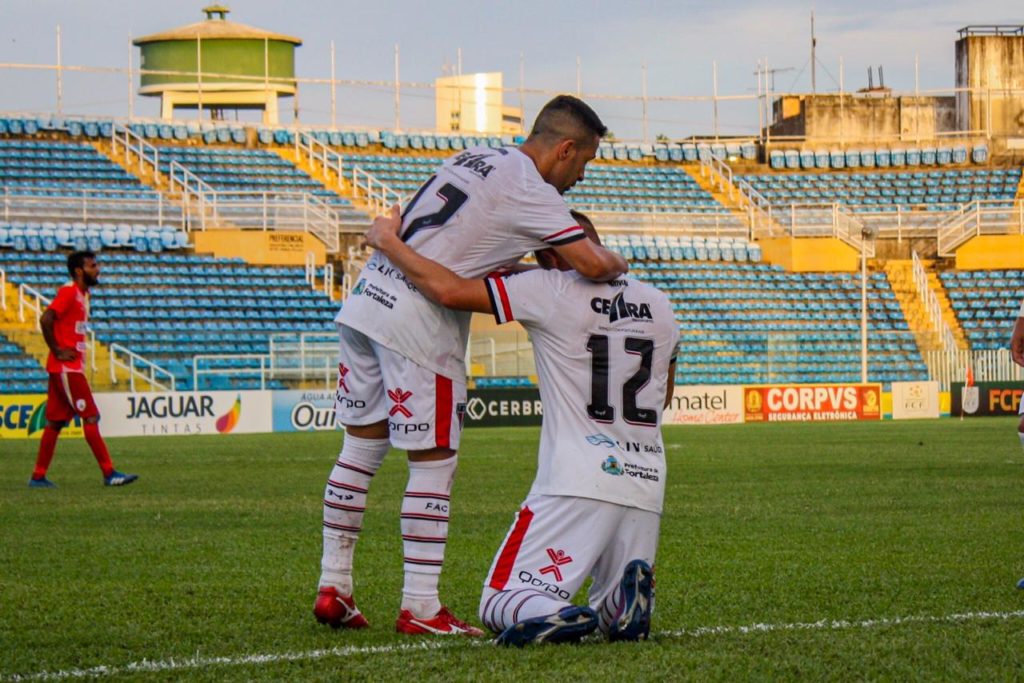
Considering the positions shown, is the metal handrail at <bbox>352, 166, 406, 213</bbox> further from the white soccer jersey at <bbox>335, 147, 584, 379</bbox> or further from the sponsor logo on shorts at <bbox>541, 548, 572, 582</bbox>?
the sponsor logo on shorts at <bbox>541, 548, 572, 582</bbox>

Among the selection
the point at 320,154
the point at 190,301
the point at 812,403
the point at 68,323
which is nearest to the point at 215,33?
the point at 320,154

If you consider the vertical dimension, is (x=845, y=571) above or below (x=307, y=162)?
below

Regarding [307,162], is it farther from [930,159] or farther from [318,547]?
[318,547]

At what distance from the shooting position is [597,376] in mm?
5344

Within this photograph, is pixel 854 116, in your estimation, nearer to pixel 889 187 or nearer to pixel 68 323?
pixel 889 187

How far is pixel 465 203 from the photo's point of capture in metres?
5.85

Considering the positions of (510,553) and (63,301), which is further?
(63,301)

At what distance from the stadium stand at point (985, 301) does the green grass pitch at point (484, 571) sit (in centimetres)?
2190

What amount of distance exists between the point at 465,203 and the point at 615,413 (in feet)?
3.51

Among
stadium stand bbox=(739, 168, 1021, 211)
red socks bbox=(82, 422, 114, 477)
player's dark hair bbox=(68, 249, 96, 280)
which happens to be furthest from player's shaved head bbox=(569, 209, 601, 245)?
stadium stand bbox=(739, 168, 1021, 211)

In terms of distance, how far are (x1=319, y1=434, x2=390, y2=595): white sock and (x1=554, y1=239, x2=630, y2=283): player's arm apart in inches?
44.0

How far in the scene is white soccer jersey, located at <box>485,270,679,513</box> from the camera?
5266 mm

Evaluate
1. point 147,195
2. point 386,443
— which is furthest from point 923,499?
point 147,195

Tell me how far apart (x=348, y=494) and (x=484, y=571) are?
1.75 m
